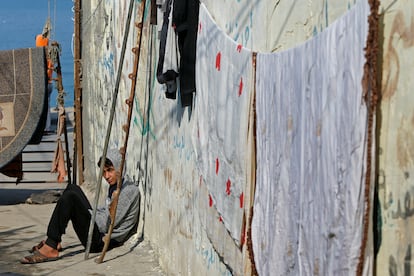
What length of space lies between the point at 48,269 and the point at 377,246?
5.34 metres

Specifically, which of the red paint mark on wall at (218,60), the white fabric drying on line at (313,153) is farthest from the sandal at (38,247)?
the white fabric drying on line at (313,153)

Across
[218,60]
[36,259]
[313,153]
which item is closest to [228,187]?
[218,60]

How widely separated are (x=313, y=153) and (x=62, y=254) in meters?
5.56

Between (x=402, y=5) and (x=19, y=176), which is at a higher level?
(x=402, y=5)

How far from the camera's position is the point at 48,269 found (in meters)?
7.81

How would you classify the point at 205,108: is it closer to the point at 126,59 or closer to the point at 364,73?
the point at 364,73

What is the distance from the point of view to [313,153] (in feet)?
10.6

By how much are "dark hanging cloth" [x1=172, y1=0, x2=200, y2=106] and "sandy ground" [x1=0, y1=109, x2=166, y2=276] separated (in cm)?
206

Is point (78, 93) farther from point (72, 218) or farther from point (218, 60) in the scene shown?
point (218, 60)

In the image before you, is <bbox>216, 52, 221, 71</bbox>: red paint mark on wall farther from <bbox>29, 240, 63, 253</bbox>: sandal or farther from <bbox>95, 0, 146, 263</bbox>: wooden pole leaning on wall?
<bbox>29, 240, 63, 253</bbox>: sandal

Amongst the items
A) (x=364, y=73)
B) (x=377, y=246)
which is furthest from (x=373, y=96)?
(x=377, y=246)

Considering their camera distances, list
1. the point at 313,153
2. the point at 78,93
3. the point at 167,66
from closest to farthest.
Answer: the point at 313,153 < the point at 167,66 < the point at 78,93

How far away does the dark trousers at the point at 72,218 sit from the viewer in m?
8.10

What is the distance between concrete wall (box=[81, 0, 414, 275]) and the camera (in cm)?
272
